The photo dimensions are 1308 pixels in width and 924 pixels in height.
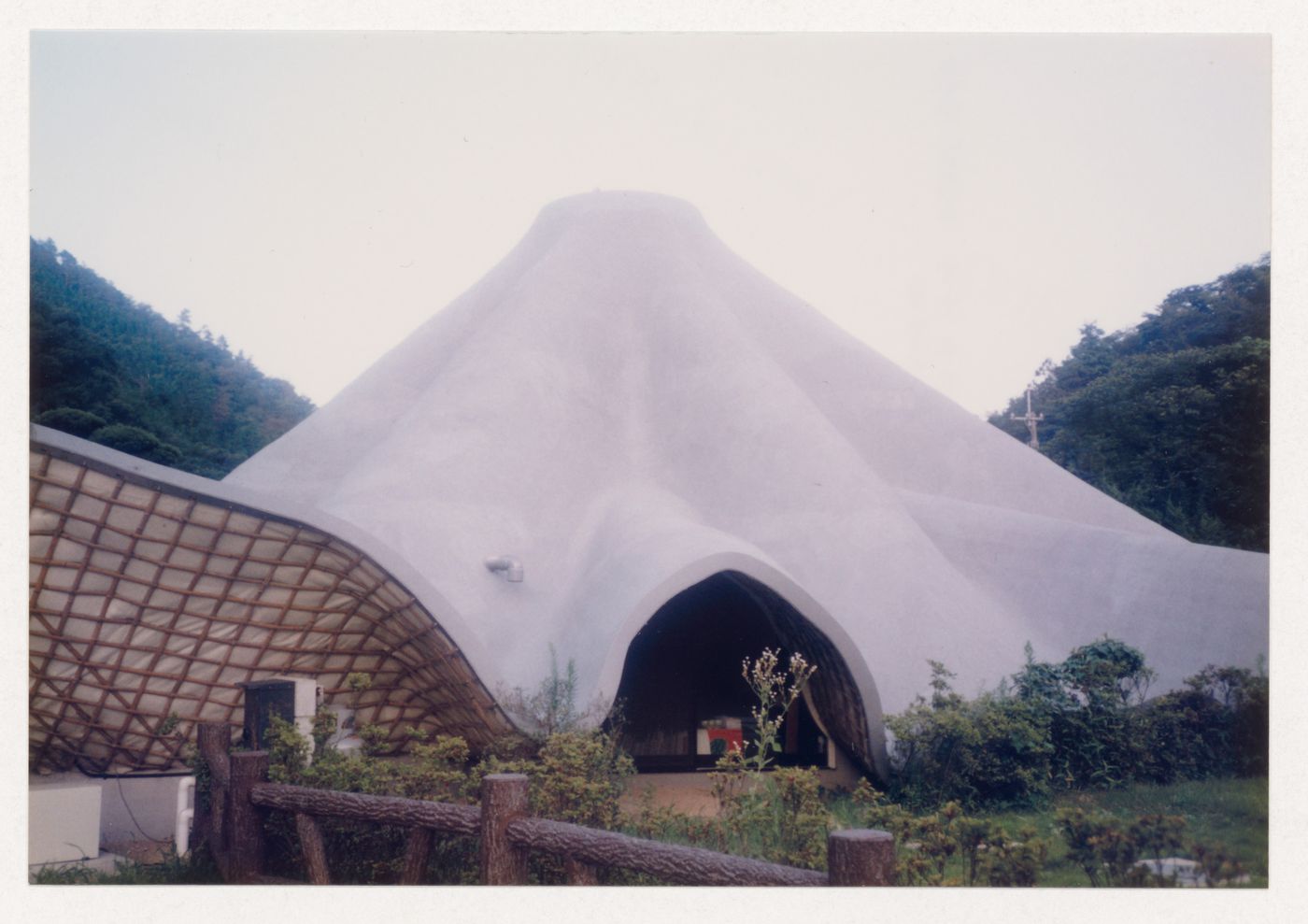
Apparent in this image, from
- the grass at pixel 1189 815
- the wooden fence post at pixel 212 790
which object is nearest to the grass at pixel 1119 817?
the grass at pixel 1189 815

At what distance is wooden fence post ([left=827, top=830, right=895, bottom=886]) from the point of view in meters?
4.03

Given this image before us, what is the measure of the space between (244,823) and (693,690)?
6.75 m

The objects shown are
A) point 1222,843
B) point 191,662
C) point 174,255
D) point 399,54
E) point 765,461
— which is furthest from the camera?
point 765,461

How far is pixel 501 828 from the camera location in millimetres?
5203

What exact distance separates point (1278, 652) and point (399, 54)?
259 inches

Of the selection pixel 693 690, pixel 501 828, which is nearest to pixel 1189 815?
pixel 501 828

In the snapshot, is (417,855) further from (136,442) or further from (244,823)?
(136,442)

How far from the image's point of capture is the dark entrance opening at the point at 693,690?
40.4 ft

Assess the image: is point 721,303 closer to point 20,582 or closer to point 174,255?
point 174,255

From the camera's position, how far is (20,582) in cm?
658

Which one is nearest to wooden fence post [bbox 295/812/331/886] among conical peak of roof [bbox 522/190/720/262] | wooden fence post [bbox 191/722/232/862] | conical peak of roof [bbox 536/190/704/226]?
wooden fence post [bbox 191/722/232/862]

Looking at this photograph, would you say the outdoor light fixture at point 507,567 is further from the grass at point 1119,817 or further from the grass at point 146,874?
the grass at point 146,874

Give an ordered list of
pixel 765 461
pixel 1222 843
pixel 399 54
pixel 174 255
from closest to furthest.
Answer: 1. pixel 1222 843
2. pixel 399 54
3. pixel 174 255
4. pixel 765 461

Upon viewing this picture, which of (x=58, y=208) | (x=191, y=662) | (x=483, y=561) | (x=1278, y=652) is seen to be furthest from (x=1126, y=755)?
(x=58, y=208)
